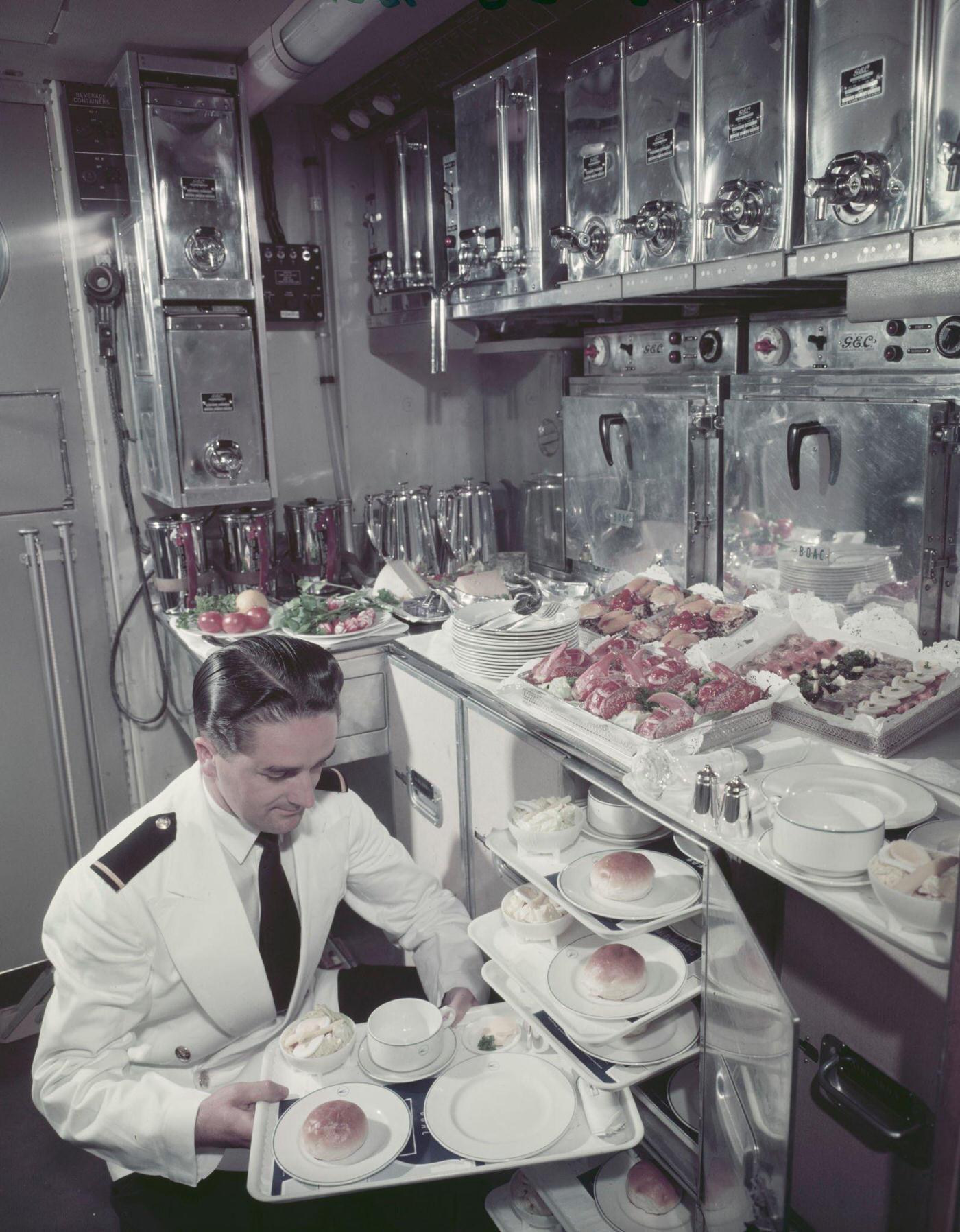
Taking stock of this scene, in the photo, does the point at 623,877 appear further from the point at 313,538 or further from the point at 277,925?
the point at 313,538

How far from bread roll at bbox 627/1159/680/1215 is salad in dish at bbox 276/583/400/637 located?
1.71m

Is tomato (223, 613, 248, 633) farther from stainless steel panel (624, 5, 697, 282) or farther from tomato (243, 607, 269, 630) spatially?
stainless steel panel (624, 5, 697, 282)

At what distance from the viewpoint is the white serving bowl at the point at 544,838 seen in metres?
1.93

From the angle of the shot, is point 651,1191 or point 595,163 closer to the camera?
point 651,1191

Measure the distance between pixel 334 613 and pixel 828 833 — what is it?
2.02 meters

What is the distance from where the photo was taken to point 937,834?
4.89 ft

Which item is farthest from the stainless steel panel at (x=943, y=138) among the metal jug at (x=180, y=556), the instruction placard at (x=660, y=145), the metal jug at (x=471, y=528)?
the metal jug at (x=180, y=556)

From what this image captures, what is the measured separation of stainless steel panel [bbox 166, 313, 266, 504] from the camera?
3.31 m

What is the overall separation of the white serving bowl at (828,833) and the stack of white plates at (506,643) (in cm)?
101

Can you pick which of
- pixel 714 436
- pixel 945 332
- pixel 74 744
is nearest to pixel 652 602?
pixel 714 436

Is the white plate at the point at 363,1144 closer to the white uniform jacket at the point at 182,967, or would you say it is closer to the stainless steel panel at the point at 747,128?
the white uniform jacket at the point at 182,967

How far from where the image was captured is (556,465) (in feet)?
12.1

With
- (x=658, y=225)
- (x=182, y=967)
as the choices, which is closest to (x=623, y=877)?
(x=182, y=967)

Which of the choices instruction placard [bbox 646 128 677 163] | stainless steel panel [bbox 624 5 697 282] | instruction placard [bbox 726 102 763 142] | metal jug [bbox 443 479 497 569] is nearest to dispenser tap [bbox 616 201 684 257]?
stainless steel panel [bbox 624 5 697 282]
